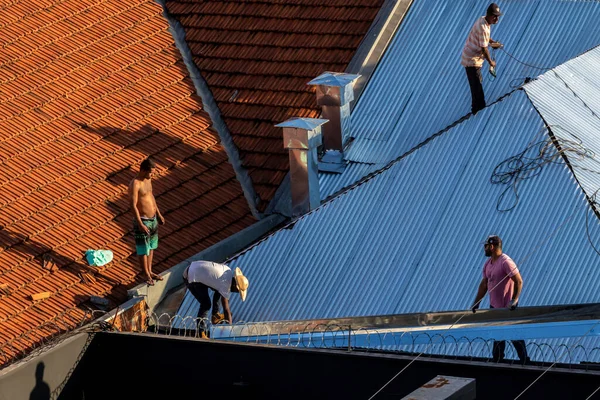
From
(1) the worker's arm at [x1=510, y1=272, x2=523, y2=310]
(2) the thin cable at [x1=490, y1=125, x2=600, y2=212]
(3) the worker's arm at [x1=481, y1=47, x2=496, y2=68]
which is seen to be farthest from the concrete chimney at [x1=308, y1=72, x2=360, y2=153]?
(1) the worker's arm at [x1=510, y1=272, x2=523, y2=310]

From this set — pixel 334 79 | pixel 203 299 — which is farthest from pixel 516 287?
pixel 334 79

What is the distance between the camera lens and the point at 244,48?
22.6 m

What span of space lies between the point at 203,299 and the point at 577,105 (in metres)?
5.65

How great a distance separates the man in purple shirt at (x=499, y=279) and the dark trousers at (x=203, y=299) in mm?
3199

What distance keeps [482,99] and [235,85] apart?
160 inches

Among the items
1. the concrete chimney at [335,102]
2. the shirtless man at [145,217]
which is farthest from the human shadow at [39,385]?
the concrete chimney at [335,102]

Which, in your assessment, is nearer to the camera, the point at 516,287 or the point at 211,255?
the point at 516,287

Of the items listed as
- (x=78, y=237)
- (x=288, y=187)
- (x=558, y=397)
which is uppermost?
(x=288, y=187)

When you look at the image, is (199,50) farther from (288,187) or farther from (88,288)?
(88,288)

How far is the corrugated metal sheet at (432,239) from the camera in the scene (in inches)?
680

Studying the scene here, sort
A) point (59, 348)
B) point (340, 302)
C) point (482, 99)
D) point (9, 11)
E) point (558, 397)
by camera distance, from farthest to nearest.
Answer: point (9, 11)
point (482, 99)
point (340, 302)
point (59, 348)
point (558, 397)

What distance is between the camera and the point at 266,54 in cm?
2242

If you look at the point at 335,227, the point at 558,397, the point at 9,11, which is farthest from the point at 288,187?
the point at 558,397

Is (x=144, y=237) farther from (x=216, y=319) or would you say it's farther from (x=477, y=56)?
(x=477, y=56)
